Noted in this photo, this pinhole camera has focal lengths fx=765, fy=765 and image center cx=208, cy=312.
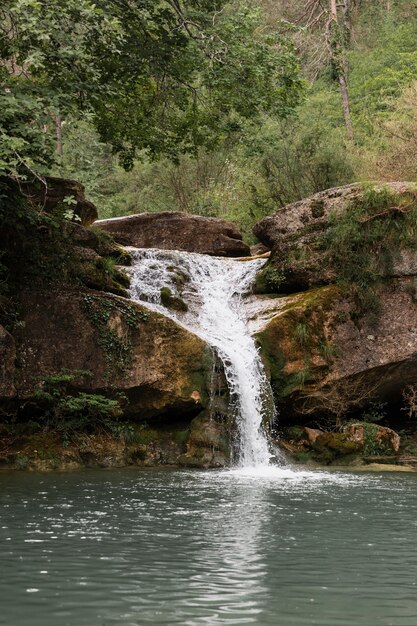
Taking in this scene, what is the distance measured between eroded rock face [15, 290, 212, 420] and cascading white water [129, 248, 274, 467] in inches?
29.5

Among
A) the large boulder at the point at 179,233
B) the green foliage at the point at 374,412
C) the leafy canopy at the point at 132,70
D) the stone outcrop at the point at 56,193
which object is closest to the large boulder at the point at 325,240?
the leafy canopy at the point at 132,70

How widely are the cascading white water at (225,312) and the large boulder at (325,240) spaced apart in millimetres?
1021


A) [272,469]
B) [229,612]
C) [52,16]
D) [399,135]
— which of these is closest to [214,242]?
[399,135]

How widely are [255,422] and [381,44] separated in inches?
1356

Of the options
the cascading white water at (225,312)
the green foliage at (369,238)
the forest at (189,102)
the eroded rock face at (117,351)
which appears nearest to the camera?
the forest at (189,102)

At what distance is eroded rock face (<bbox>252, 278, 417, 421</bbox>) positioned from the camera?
1609cm

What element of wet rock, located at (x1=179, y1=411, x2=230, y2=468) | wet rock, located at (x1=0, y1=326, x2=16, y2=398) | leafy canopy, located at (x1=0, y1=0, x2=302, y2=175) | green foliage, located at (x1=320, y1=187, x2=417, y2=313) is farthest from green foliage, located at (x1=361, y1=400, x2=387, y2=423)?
wet rock, located at (x1=0, y1=326, x2=16, y2=398)

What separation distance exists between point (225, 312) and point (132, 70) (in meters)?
5.79

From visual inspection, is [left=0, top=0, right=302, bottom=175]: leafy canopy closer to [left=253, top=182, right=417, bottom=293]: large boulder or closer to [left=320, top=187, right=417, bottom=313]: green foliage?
[left=253, top=182, right=417, bottom=293]: large boulder

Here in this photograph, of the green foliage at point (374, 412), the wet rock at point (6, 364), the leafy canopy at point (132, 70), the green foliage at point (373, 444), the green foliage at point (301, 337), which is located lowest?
the green foliage at point (373, 444)

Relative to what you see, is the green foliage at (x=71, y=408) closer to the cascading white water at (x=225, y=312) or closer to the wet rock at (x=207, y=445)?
the wet rock at (x=207, y=445)

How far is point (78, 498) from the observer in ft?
32.6

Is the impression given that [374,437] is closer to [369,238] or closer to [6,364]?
[369,238]

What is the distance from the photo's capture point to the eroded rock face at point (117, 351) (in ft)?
49.2
